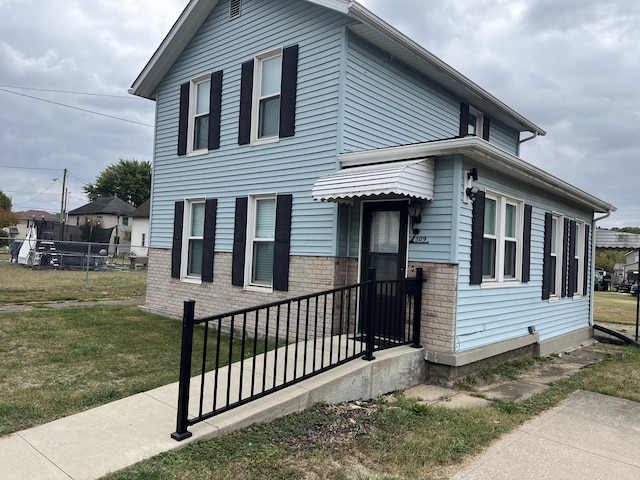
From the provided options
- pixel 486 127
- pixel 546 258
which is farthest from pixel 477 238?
pixel 486 127

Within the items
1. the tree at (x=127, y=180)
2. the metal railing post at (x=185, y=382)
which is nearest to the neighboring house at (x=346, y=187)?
the metal railing post at (x=185, y=382)

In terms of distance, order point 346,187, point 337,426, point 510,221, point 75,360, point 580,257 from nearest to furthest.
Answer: point 337,426 < point 346,187 < point 75,360 < point 510,221 < point 580,257

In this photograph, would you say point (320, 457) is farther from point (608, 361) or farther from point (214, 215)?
point (608, 361)

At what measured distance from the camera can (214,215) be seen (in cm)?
905

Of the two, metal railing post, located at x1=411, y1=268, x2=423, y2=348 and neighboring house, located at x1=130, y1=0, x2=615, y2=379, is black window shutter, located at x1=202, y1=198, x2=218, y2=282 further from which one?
metal railing post, located at x1=411, y1=268, x2=423, y2=348

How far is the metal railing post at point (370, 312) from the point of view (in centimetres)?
519

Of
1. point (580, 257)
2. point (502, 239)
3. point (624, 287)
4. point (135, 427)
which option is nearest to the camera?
point (135, 427)

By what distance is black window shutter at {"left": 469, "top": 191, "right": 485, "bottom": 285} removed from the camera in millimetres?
6316

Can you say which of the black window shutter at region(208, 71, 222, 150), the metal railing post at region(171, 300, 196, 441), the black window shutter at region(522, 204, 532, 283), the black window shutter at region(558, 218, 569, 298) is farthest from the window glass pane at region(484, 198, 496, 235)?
the black window shutter at region(208, 71, 222, 150)

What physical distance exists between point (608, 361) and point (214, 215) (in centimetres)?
765

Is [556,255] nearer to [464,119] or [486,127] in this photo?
[464,119]

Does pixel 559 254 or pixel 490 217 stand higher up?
pixel 490 217

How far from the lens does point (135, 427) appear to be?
3.98 metres

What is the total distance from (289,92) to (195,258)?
406cm
